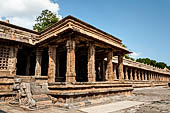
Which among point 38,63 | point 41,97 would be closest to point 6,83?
point 41,97

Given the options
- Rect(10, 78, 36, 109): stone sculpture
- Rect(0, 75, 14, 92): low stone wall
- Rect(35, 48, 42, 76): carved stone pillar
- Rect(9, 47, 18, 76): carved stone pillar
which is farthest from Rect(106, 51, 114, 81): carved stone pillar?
Rect(9, 47, 18, 76): carved stone pillar

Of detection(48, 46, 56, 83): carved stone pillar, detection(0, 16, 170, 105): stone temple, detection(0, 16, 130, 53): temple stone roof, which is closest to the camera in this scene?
detection(0, 16, 170, 105): stone temple

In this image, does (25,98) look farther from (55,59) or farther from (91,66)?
(91,66)

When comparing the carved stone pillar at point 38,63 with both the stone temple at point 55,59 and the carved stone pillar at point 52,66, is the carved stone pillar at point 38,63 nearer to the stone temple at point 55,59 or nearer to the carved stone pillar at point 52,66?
the stone temple at point 55,59

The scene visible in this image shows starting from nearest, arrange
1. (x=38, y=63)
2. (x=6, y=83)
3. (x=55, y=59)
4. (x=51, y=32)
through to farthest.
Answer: (x=6, y=83), (x=55, y=59), (x=51, y=32), (x=38, y=63)

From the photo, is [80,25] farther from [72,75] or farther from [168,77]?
[168,77]

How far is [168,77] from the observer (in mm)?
50469

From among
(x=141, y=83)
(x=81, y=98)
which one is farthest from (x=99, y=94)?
(x=141, y=83)

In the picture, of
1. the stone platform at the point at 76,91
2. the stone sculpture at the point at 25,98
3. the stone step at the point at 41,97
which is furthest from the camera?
the stone platform at the point at 76,91

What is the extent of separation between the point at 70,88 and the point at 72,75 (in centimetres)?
82

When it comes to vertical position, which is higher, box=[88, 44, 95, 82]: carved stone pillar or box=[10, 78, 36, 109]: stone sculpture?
box=[88, 44, 95, 82]: carved stone pillar

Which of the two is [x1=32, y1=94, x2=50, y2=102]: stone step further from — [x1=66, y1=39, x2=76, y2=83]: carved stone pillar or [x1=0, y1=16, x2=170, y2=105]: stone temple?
[x1=66, y1=39, x2=76, y2=83]: carved stone pillar

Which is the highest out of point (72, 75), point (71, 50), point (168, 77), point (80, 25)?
point (80, 25)

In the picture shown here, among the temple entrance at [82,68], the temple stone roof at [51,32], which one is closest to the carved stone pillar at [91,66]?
the temple stone roof at [51,32]
